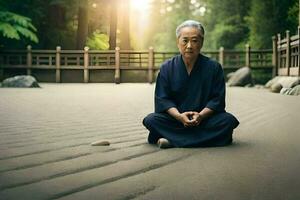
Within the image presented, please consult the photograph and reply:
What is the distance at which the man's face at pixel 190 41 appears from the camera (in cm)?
386

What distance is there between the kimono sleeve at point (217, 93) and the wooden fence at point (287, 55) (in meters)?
11.7

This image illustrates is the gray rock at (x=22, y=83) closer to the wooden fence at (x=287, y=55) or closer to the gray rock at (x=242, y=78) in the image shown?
the gray rock at (x=242, y=78)

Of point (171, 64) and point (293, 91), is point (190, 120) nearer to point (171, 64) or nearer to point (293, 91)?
point (171, 64)

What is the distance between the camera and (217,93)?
394cm

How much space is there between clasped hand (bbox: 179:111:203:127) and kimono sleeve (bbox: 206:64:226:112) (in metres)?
0.15

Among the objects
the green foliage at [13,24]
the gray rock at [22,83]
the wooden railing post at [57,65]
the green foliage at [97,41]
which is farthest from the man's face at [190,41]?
the green foliage at [97,41]

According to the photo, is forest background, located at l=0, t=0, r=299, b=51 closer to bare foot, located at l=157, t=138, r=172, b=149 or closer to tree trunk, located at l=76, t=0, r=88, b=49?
tree trunk, located at l=76, t=0, r=88, b=49

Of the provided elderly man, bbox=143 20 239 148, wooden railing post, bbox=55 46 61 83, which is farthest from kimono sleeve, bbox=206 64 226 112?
wooden railing post, bbox=55 46 61 83

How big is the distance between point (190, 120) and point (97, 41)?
22.8 metres

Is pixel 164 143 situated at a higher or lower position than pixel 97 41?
lower

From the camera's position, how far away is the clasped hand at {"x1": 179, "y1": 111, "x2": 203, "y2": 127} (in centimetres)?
377

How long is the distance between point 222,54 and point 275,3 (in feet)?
11.2

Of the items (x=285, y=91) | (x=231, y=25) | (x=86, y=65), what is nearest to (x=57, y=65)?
(x=86, y=65)

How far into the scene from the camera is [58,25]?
23922 millimetres
